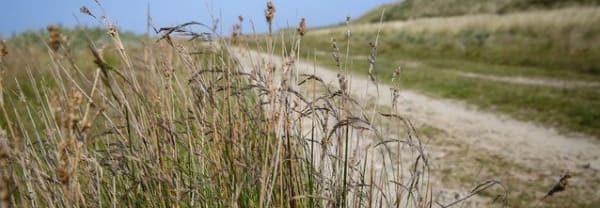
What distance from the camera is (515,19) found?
2669 cm

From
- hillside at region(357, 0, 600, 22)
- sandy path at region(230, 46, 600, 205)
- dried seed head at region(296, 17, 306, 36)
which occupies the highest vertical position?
hillside at region(357, 0, 600, 22)

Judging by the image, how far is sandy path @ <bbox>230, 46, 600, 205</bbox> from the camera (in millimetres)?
5285

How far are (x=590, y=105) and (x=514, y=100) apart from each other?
1342mm

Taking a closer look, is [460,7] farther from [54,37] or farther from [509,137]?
[54,37]

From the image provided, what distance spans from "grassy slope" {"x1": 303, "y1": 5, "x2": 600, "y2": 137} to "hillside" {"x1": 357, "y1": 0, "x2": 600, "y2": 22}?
426 inches

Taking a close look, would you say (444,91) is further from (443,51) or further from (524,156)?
(443,51)

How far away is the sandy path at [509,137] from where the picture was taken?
529cm

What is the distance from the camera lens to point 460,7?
51.1 metres

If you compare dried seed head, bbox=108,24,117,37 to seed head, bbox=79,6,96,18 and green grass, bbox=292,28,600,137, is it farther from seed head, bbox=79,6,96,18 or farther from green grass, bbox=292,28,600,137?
green grass, bbox=292,28,600,137

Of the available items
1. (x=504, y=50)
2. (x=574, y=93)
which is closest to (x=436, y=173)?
(x=574, y=93)

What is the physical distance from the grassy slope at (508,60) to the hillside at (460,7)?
10812 millimetres

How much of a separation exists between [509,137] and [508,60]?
44.0 feet

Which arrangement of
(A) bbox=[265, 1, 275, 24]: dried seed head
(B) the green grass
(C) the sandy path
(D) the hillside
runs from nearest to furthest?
(A) bbox=[265, 1, 275, 24]: dried seed head, (C) the sandy path, (B) the green grass, (D) the hillside

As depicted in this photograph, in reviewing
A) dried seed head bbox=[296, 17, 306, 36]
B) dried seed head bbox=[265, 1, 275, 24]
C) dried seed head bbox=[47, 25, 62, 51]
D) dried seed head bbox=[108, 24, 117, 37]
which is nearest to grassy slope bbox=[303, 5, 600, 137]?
dried seed head bbox=[296, 17, 306, 36]
